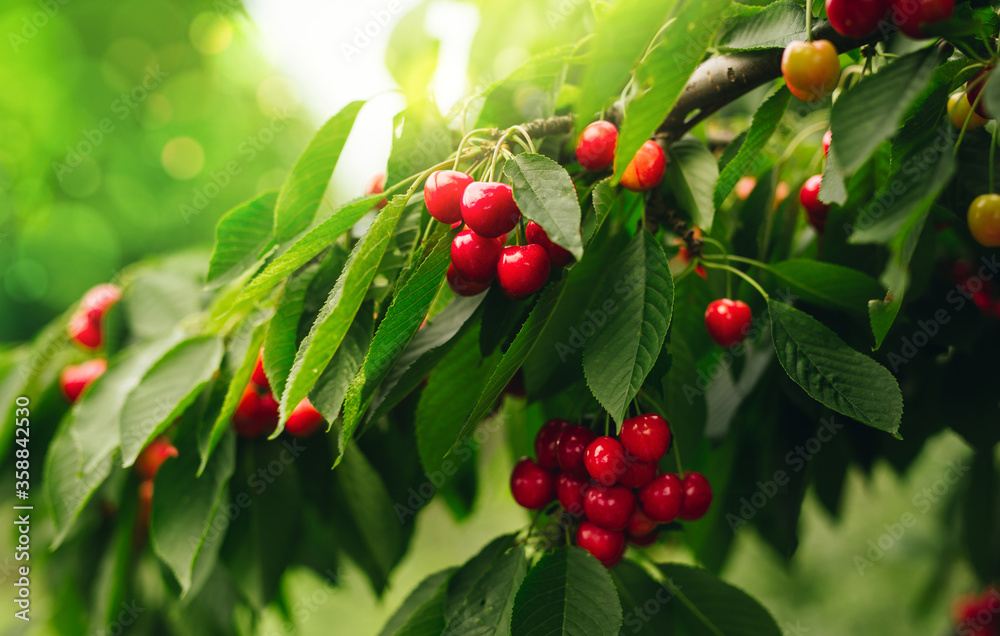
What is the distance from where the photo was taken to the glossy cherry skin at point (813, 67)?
1.69 ft

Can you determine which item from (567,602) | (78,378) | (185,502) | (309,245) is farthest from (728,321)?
(78,378)

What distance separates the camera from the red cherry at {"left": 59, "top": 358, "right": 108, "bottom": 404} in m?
1.07

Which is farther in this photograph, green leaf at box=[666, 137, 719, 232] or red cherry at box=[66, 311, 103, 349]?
red cherry at box=[66, 311, 103, 349]

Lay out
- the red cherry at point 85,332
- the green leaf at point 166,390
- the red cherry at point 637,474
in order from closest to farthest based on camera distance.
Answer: the red cherry at point 637,474
the green leaf at point 166,390
the red cherry at point 85,332

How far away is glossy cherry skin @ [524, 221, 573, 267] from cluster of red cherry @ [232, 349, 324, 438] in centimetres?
48

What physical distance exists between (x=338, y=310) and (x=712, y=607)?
1.77 feet

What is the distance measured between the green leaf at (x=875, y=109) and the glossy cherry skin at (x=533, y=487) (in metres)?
0.45

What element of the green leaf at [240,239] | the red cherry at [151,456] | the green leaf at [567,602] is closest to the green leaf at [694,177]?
the green leaf at [567,602]

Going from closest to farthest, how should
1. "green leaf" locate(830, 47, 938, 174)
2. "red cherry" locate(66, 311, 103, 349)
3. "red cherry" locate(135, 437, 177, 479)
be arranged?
"green leaf" locate(830, 47, 938, 174), "red cherry" locate(135, 437, 177, 479), "red cherry" locate(66, 311, 103, 349)

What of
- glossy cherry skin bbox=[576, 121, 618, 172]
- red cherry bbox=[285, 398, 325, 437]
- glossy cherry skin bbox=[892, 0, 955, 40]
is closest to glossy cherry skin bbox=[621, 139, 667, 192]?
glossy cherry skin bbox=[576, 121, 618, 172]

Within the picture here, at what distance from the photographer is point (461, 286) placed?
24.4 inches

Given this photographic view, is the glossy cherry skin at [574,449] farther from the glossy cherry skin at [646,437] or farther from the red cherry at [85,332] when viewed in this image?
the red cherry at [85,332]

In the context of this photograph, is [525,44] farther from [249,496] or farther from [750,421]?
[249,496]

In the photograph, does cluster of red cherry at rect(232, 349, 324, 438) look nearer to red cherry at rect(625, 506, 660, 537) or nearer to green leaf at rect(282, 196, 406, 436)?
green leaf at rect(282, 196, 406, 436)
